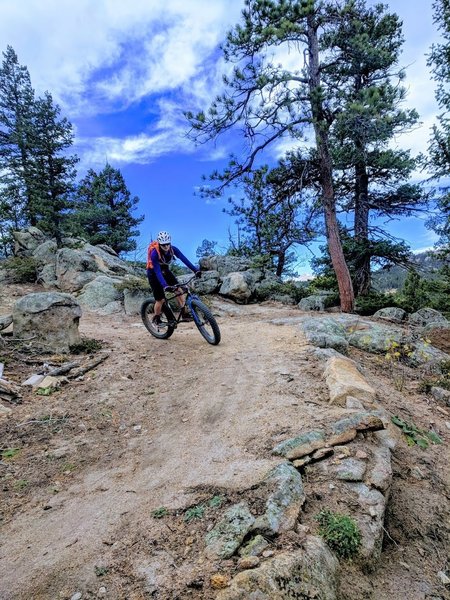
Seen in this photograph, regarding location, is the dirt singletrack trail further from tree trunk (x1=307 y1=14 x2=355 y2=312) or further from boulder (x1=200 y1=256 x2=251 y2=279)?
boulder (x1=200 y1=256 x2=251 y2=279)

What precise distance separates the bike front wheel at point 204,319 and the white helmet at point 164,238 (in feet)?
4.31

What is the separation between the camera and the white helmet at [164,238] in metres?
7.15

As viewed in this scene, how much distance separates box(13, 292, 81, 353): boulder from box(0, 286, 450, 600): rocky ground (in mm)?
476

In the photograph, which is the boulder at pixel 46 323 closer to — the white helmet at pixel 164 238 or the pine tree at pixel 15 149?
the white helmet at pixel 164 238

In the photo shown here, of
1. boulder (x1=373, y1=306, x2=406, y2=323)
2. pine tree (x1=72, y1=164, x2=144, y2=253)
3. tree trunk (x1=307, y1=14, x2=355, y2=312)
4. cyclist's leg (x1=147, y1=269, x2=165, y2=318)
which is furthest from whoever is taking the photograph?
pine tree (x1=72, y1=164, x2=144, y2=253)

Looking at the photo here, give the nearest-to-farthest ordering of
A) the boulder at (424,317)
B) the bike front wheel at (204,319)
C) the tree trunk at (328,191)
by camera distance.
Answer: the bike front wheel at (204,319)
the boulder at (424,317)
the tree trunk at (328,191)

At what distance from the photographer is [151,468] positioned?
3.47 metres

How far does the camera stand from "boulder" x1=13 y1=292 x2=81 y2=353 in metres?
6.97

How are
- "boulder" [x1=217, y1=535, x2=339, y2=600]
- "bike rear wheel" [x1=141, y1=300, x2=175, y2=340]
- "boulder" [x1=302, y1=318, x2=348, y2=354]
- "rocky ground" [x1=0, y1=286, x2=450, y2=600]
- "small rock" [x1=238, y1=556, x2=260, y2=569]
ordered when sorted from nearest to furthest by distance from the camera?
"boulder" [x1=217, y1=535, x2=339, y2=600], "small rock" [x1=238, y1=556, x2=260, y2=569], "rocky ground" [x1=0, y1=286, x2=450, y2=600], "boulder" [x1=302, y1=318, x2=348, y2=354], "bike rear wheel" [x1=141, y1=300, x2=175, y2=340]

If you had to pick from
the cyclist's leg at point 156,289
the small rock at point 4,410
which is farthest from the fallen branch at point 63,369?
the cyclist's leg at point 156,289

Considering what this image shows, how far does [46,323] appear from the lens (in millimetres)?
7043

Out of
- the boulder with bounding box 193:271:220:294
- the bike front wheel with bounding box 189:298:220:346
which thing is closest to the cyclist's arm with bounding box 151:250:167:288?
the bike front wheel with bounding box 189:298:220:346

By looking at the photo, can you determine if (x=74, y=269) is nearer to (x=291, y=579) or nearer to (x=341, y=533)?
(x=341, y=533)

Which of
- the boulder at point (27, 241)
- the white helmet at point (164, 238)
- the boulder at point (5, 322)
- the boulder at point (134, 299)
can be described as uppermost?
the boulder at point (27, 241)
